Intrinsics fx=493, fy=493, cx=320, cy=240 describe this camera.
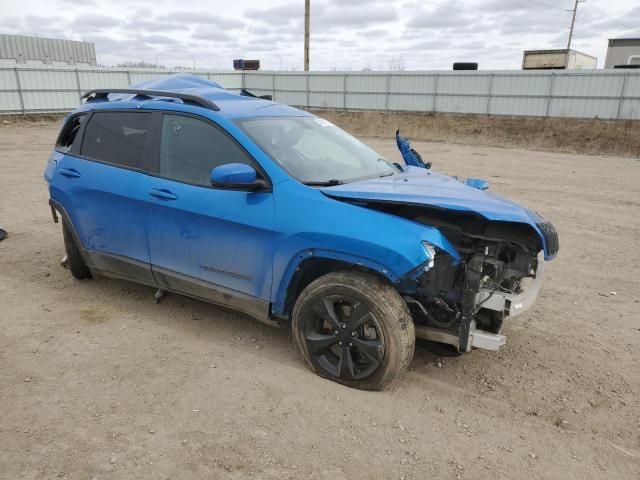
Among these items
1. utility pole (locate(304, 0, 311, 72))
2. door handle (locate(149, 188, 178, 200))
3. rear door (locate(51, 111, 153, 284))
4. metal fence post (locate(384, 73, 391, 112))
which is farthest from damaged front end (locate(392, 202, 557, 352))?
utility pole (locate(304, 0, 311, 72))

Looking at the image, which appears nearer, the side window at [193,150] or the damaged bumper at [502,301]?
the damaged bumper at [502,301]

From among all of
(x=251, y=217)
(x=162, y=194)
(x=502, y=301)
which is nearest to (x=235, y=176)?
(x=251, y=217)

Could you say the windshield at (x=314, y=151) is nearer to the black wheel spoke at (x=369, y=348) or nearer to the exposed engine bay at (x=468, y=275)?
the exposed engine bay at (x=468, y=275)

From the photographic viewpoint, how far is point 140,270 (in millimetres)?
4039

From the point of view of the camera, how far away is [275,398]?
308cm

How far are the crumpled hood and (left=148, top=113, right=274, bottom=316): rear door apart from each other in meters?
0.60

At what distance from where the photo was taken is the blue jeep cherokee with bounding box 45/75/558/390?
9.68 feet

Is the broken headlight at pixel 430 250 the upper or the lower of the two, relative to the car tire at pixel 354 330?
upper

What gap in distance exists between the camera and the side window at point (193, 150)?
353cm

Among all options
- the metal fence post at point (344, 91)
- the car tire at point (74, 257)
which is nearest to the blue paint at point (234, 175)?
the car tire at point (74, 257)

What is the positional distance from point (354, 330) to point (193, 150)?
5.94 feet

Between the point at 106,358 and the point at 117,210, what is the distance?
1.20 metres

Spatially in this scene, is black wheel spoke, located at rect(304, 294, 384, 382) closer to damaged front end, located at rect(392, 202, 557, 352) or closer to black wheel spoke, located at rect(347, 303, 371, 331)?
black wheel spoke, located at rect(347, 303, 371, 331)

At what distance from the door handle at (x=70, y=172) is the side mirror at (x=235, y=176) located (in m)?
1.79
